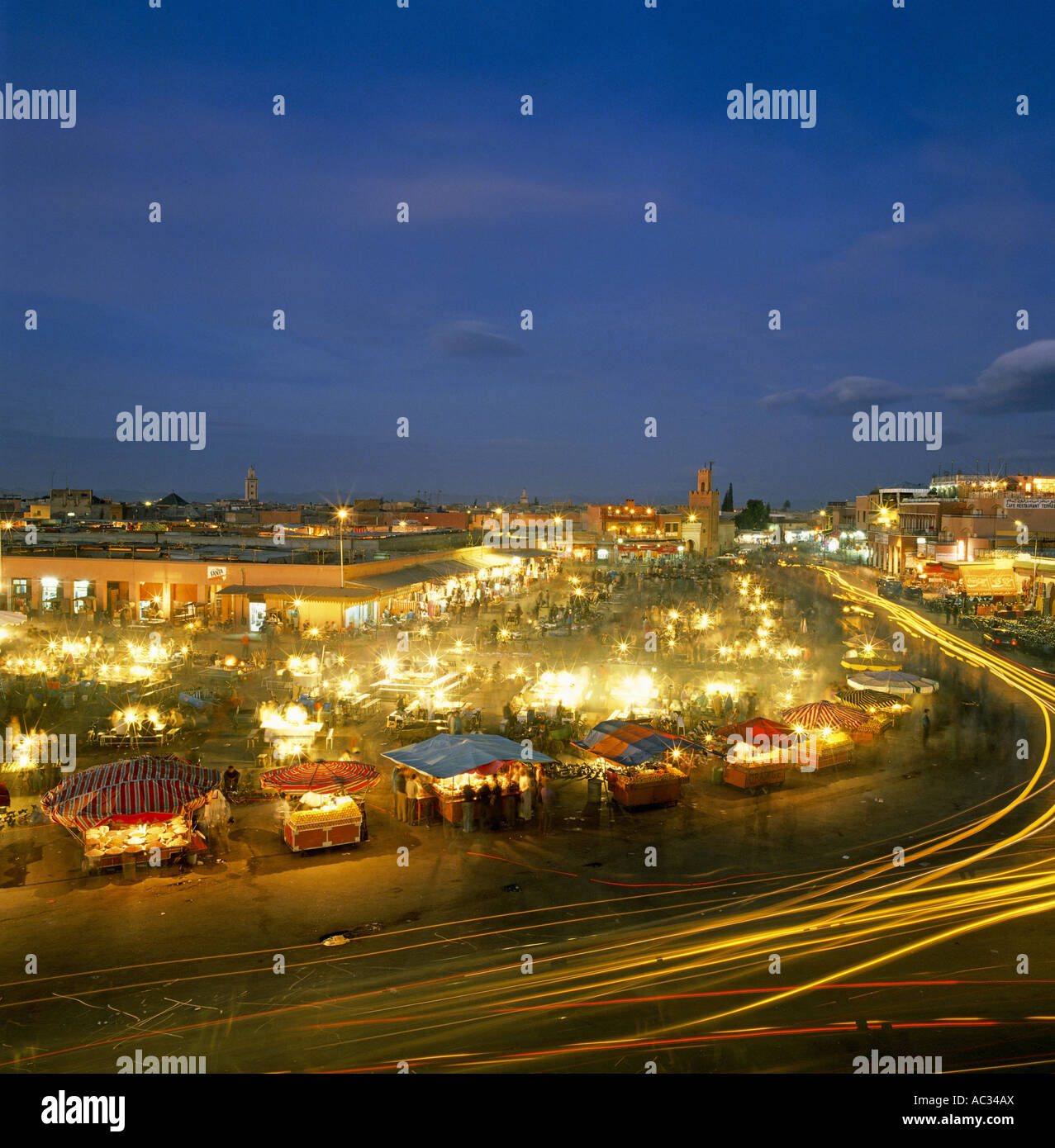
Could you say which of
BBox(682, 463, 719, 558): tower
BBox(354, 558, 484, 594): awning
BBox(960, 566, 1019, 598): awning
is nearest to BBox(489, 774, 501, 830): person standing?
BBox(354, 558, 484, 594): awning

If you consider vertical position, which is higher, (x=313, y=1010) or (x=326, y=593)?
(x=326, y=593)

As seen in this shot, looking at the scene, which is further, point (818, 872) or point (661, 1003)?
point (818, 872)

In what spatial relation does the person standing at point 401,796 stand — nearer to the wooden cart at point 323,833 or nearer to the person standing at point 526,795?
the wooden cart at point 323,833

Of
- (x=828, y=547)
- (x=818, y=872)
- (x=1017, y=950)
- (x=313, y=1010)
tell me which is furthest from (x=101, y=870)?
(x=828, y=547)
